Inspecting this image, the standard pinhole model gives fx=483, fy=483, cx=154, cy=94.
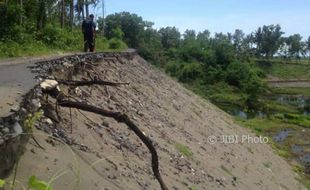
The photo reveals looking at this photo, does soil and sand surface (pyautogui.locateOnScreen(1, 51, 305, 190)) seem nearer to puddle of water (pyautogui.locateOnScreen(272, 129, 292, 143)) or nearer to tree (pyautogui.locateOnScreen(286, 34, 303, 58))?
puddle of water (pyautogui.locateOnScreen(272, 129, 292, 143))

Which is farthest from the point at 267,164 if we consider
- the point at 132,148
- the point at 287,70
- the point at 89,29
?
the point at 287,70

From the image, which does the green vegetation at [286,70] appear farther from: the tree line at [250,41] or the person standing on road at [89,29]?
the person standing on road at [89,29]

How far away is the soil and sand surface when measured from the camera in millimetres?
7102

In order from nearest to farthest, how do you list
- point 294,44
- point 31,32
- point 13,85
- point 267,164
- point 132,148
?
point 13,85 → point 132,148 → point 267,164 → point 31,32 → point 294,44

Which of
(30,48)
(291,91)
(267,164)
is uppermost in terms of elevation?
(30,48)

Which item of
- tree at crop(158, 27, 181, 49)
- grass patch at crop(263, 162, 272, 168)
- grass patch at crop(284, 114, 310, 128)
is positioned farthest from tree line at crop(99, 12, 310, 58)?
grass patch at crop(263, 162, 272, 168)

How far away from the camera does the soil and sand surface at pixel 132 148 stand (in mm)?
7102

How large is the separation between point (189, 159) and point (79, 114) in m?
5.21

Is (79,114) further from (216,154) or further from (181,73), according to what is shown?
(181,73)

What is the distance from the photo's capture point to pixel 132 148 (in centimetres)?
1093

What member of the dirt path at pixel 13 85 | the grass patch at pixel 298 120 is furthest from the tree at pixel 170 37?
the dirt path at pixel 13 85

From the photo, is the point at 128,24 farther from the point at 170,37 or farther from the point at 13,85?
the point at 13,85

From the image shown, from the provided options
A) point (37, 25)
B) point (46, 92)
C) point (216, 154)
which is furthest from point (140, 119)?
point (37, 25)

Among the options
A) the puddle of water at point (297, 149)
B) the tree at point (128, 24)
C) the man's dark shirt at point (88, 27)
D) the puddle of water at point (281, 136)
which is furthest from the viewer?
the tree at point (128, 24)
